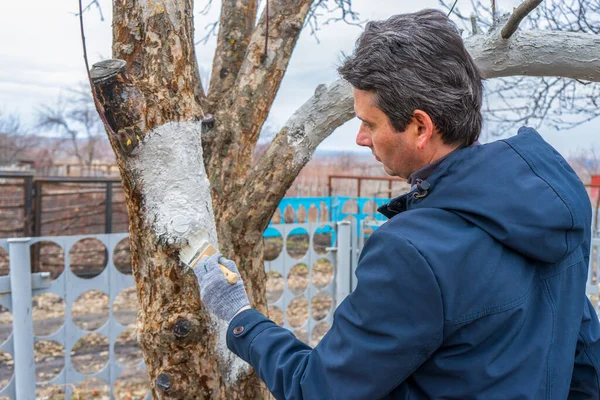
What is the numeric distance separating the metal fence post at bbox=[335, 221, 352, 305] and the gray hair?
120 inches

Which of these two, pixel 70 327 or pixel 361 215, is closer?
pixel 70 327

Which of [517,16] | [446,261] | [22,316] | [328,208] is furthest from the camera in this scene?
[328,208]

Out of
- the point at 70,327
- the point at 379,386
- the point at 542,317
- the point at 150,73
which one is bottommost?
the point at 70,327

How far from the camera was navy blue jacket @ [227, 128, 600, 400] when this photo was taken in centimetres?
91

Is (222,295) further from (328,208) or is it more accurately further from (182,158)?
(328,208)

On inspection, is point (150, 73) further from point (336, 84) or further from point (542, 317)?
point (542, 317)

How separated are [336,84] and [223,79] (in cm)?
65

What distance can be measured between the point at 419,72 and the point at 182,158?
2.55 ft

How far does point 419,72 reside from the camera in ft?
3.42

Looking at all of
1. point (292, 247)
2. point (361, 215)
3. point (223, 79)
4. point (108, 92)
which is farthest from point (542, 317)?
point (292, 247)

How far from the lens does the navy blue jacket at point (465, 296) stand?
0.91 metres

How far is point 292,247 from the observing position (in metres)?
11.6

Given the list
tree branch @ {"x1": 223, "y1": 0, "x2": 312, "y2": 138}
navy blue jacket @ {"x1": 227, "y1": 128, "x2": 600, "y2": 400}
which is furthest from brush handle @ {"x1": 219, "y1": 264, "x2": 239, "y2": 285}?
tree branch @ {"x1": 223, "y1": 0, "x2": 312, "y2": 138}

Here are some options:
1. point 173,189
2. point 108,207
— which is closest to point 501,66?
point 173,189
